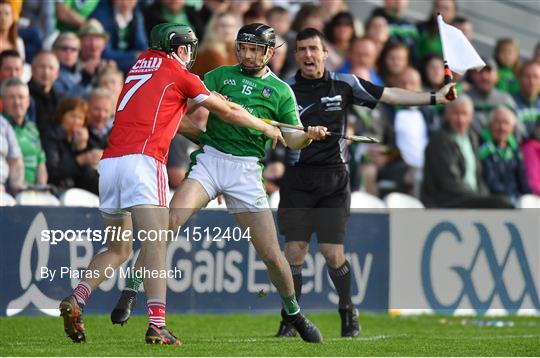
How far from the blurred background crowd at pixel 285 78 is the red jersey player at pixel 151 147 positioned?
13.1 feet

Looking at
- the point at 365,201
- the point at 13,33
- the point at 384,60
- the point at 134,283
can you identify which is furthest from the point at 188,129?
the point at 384,60

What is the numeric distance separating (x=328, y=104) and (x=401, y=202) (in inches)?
170

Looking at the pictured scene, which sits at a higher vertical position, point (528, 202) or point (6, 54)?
point (6, 54)

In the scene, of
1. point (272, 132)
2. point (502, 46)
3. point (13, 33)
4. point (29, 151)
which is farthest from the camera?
A: point (502, 46)

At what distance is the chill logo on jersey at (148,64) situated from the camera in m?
10.5

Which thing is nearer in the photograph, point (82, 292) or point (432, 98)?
point (82, 292)

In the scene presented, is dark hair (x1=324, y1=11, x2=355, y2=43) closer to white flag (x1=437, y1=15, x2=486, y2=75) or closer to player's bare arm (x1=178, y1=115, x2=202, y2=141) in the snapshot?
white flag (x1=437, y1=15, x2=486, y2=75)

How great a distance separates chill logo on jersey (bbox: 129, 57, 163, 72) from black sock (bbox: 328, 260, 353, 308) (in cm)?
304

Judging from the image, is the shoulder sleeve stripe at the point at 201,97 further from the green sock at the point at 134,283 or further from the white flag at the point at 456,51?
the white flag at the point at 456,51

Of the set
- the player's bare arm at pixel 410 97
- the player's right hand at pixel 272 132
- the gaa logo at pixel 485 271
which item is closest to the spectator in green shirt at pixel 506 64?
the gaa logo at pixel 485 271

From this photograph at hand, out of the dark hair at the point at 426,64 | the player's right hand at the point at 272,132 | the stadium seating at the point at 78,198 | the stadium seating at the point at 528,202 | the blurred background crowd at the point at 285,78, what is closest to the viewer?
the player's right hand at the point at 272,132

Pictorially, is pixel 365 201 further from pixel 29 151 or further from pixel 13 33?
pixel 13 33

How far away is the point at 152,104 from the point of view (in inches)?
410

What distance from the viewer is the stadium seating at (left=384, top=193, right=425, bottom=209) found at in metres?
16.3
